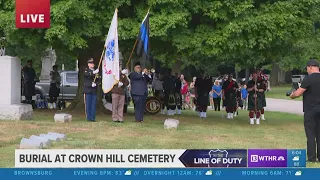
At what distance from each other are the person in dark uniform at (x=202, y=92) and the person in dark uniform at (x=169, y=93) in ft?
3.49

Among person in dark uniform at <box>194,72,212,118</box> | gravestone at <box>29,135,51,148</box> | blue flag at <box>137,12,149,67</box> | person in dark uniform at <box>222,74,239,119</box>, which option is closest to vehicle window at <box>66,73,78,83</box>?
person in dark uniform at <box>194,72,212,118</box>

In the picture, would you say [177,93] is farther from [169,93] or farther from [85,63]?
[85,63]

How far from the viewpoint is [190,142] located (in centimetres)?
1477

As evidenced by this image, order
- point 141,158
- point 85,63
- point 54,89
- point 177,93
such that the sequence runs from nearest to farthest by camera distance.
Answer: point 141,158, point 85,63, point 177,93, point 54,89

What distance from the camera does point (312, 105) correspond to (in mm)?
11938

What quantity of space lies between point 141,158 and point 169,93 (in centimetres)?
1870

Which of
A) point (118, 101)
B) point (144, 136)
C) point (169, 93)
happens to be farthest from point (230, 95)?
point (144, 136)

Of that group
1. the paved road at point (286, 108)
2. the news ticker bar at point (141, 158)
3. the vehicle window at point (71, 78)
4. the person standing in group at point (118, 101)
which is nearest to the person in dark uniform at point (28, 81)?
the person standing in group at point (118, 101)

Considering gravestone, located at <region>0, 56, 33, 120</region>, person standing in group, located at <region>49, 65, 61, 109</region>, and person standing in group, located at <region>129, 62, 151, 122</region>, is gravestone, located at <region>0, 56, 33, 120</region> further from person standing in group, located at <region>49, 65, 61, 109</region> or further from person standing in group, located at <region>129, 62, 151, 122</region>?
person standing in group, located at <region>49, 65, 61, 109</region>

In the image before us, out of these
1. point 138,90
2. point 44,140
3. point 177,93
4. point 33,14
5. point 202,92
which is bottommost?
point 44,140

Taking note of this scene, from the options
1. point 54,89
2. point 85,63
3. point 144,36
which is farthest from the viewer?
point 54,89

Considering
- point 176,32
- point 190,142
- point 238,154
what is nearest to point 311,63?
point 190,142

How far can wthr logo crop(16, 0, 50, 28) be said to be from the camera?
19.8 metres

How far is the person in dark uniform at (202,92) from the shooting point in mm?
25000
